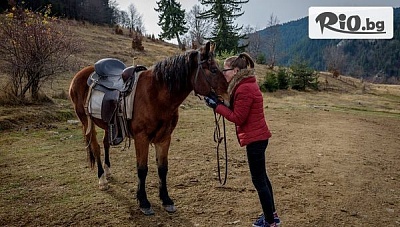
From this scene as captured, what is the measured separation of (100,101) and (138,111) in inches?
29.5

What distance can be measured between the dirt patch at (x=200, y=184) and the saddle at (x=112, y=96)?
0.89 m

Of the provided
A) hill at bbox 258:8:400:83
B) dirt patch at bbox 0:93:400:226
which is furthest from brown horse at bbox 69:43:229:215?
hill at bbox 258:8:400:83

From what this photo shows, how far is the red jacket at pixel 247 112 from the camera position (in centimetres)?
282

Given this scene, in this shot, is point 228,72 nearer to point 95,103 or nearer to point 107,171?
point 95,103

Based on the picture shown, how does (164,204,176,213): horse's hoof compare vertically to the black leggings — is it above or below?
below

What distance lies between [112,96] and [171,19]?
38.2m

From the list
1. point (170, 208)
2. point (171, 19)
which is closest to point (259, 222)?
point (170, 208)

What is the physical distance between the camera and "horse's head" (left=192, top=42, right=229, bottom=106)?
2938 mm

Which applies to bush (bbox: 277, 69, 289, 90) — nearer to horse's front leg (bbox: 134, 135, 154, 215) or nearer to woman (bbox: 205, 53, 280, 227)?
horse's front leg (bbox: 134, 135, 154, 215)

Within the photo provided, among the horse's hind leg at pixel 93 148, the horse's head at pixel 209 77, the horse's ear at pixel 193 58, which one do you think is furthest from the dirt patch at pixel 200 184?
the horse's ear at pixel 193 58

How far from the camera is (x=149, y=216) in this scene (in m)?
3.45

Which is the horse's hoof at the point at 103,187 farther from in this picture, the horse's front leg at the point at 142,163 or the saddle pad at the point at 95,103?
the saddle pad at the point at 95,103

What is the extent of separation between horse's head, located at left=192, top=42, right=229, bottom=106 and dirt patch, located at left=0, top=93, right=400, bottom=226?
1.36m

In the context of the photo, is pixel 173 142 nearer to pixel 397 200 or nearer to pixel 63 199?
pixel 63 199
